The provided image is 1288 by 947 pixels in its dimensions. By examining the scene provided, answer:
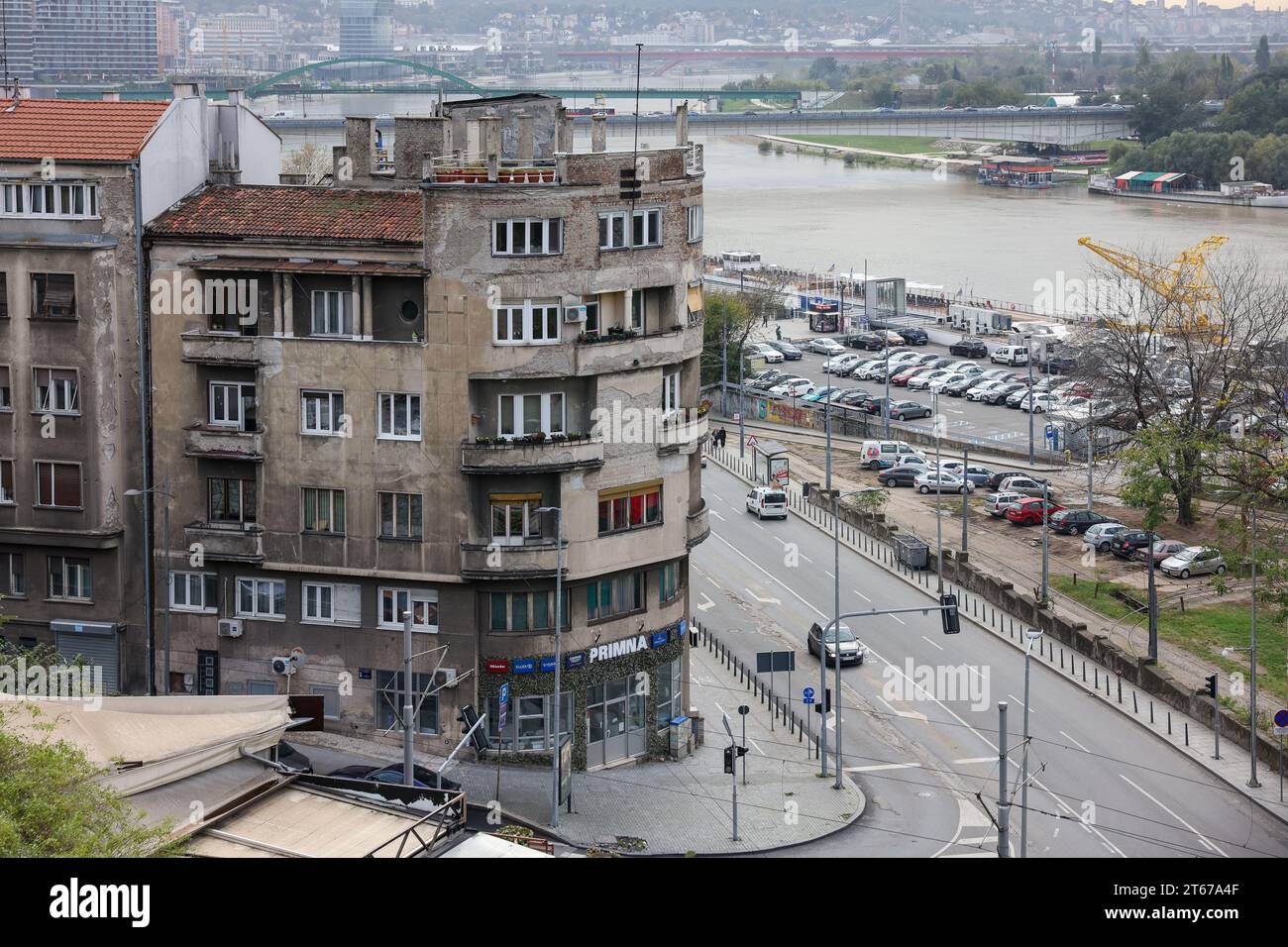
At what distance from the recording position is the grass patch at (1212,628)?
52.2 meters

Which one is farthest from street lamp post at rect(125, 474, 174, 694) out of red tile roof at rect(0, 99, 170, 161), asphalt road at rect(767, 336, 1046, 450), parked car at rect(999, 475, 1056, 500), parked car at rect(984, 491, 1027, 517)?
asphalt road at rect(767, 336, 1046, 450)

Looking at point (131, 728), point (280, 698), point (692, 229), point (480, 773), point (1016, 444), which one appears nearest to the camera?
point (131, 728)

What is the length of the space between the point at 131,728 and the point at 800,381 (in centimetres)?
6692

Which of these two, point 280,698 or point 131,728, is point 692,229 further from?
point 131,728

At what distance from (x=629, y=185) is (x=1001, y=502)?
32779 millimetres

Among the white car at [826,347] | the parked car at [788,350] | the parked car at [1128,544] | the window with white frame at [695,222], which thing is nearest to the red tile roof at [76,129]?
the window with white frame at [695,222]

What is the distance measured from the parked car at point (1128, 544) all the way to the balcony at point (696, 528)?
967 inches

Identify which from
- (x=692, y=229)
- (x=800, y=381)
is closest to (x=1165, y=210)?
(x=800, y=381)

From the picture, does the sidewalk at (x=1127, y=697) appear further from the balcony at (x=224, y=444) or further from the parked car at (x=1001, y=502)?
the balcony at (x=224, y=444)

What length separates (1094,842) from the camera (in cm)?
3928

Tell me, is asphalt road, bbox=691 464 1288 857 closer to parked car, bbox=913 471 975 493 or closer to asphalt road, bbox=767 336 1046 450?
parked car, bbox=913 471 975 493

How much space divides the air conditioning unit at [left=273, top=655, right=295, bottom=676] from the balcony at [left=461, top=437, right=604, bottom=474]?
19.3ft

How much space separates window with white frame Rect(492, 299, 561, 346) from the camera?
A: 41.4 metres
